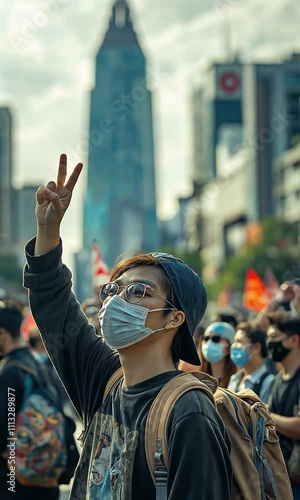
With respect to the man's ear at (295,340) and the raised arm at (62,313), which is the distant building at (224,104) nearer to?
the man's ear at (295,340)

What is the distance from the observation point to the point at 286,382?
20.0 feet

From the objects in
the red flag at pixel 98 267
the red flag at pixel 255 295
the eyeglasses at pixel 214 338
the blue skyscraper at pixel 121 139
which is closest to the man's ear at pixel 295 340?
the eyeglasses at pixel 214 338

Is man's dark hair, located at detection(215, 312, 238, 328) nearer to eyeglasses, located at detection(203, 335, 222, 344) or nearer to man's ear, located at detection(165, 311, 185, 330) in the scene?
eyeglasses, located at detection(203, 335, 222, 344)

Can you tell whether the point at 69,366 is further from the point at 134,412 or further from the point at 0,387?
the point at 0,387

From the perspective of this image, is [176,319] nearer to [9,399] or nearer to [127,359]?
[127,359]

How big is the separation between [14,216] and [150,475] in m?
168

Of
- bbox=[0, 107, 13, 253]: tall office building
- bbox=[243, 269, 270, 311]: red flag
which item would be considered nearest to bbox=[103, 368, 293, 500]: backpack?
bbox=[243, 269, 270, 311]: red flag

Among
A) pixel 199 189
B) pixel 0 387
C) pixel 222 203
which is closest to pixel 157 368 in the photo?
pixel 0 387

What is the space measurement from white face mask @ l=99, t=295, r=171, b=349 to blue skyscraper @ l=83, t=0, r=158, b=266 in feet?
469

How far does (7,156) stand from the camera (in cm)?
17438

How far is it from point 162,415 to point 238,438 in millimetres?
288

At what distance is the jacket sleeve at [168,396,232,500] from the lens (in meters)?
2.76

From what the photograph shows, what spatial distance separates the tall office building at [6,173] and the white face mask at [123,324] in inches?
6234

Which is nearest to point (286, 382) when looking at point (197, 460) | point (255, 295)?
point (197, 460)
